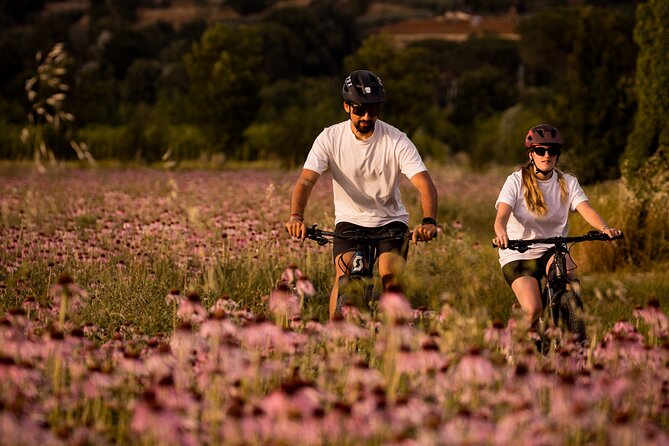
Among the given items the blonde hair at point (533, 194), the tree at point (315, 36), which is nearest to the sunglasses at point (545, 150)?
the blonde hair at point (533, 194)

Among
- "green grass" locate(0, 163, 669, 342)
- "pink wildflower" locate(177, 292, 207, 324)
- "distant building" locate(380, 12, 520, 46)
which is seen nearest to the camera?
"pink wildflower" locate(177, 292, 207, 324)

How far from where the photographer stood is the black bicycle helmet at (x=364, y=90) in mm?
6270

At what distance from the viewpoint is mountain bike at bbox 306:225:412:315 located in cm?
625

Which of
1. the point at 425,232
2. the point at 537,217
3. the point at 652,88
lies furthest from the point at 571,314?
the point at 652,88

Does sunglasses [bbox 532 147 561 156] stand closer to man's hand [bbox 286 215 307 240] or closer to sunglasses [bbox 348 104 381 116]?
sunglasses [bbox 348 104 381 116]

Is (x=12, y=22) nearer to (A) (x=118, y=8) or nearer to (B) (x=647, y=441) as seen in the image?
(A) (x=118, y=8)

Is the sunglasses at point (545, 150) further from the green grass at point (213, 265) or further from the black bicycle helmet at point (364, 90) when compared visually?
the black bicycle helmet at point (364, 90)

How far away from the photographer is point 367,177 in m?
6.66

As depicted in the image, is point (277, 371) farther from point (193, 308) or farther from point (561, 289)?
point (561, 289)

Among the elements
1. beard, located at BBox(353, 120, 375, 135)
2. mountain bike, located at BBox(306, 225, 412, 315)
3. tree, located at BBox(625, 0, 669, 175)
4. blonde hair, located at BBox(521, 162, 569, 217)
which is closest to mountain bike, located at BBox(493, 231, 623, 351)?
blonde hair, located at BBox(521, 162, 569, 217)

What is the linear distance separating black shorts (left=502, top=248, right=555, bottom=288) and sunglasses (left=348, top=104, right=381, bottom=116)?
1.37 meters

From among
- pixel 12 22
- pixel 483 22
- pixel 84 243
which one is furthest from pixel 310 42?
pixel 84 243

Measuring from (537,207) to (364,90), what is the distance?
56.1 inches

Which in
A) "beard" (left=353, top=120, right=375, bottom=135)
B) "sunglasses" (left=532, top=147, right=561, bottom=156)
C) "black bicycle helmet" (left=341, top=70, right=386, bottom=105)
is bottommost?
"sunglasses" (left=532, top=147, right=561, bottom=156)
